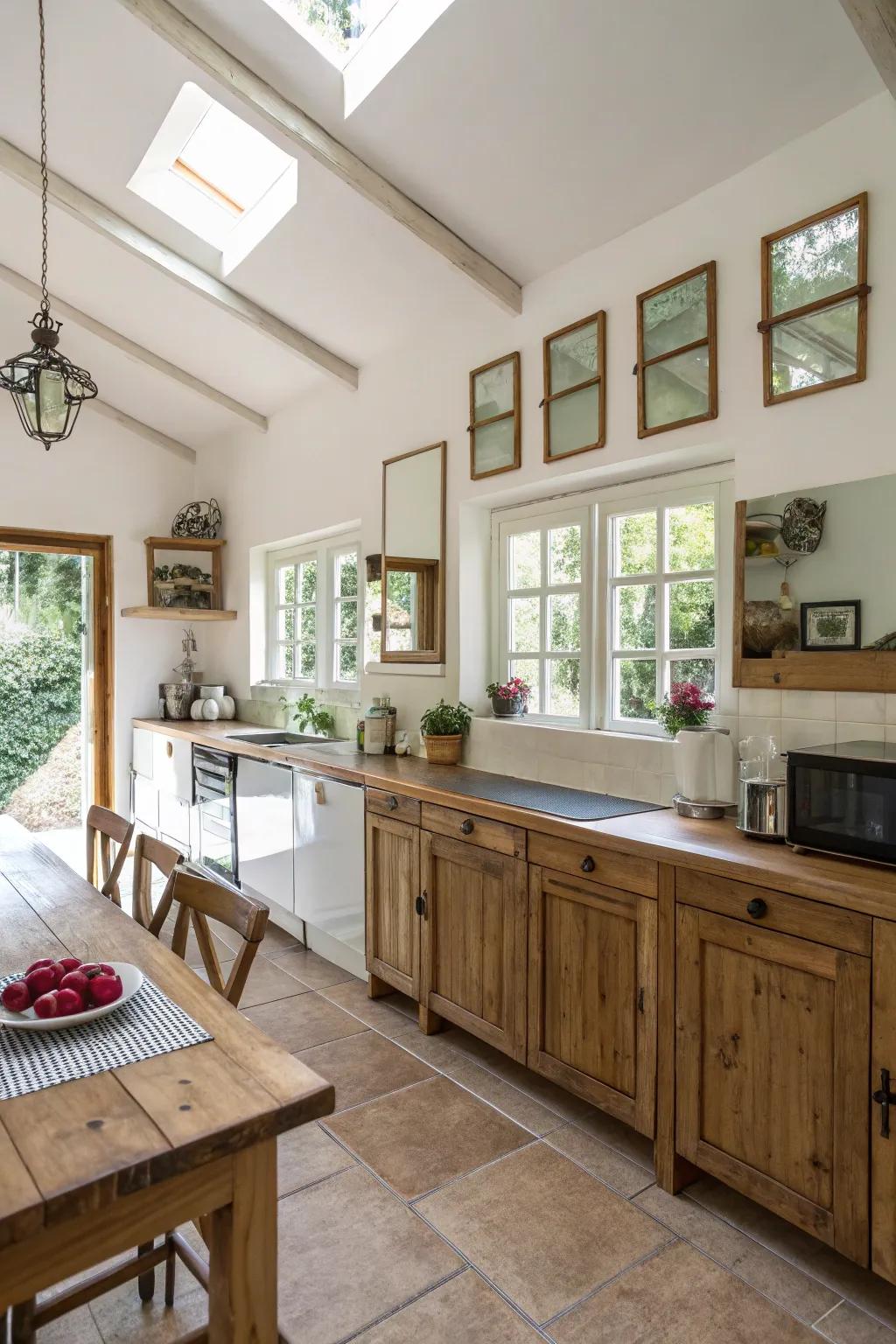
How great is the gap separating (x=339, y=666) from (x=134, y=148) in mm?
2494

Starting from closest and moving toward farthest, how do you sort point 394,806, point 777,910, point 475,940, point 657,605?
point 777,910, point 475,940, point 657,605, point 394,806

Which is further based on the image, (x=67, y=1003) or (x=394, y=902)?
(x=394, y=902)

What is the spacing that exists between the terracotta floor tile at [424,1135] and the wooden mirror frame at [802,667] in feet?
4.69

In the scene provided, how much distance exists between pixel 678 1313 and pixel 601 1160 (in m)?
0.51

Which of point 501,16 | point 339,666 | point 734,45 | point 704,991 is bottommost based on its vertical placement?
point 704,991

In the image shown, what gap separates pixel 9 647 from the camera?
5062mm

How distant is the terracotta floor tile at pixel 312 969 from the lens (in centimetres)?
344

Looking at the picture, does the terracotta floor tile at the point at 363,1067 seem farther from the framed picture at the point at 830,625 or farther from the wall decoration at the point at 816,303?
the wall decoration at the point at 816,303

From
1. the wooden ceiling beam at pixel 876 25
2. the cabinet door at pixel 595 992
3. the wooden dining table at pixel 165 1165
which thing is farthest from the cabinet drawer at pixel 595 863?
the wooden ceiling beam at pixel 876 25

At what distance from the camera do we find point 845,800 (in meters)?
1.81

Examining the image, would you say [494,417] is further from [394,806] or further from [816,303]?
[394,806]

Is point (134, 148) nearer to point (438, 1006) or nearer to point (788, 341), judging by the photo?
point (788, 341)

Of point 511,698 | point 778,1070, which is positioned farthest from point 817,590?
point 511,698

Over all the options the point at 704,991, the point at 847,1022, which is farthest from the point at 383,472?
the point at 847,1022
